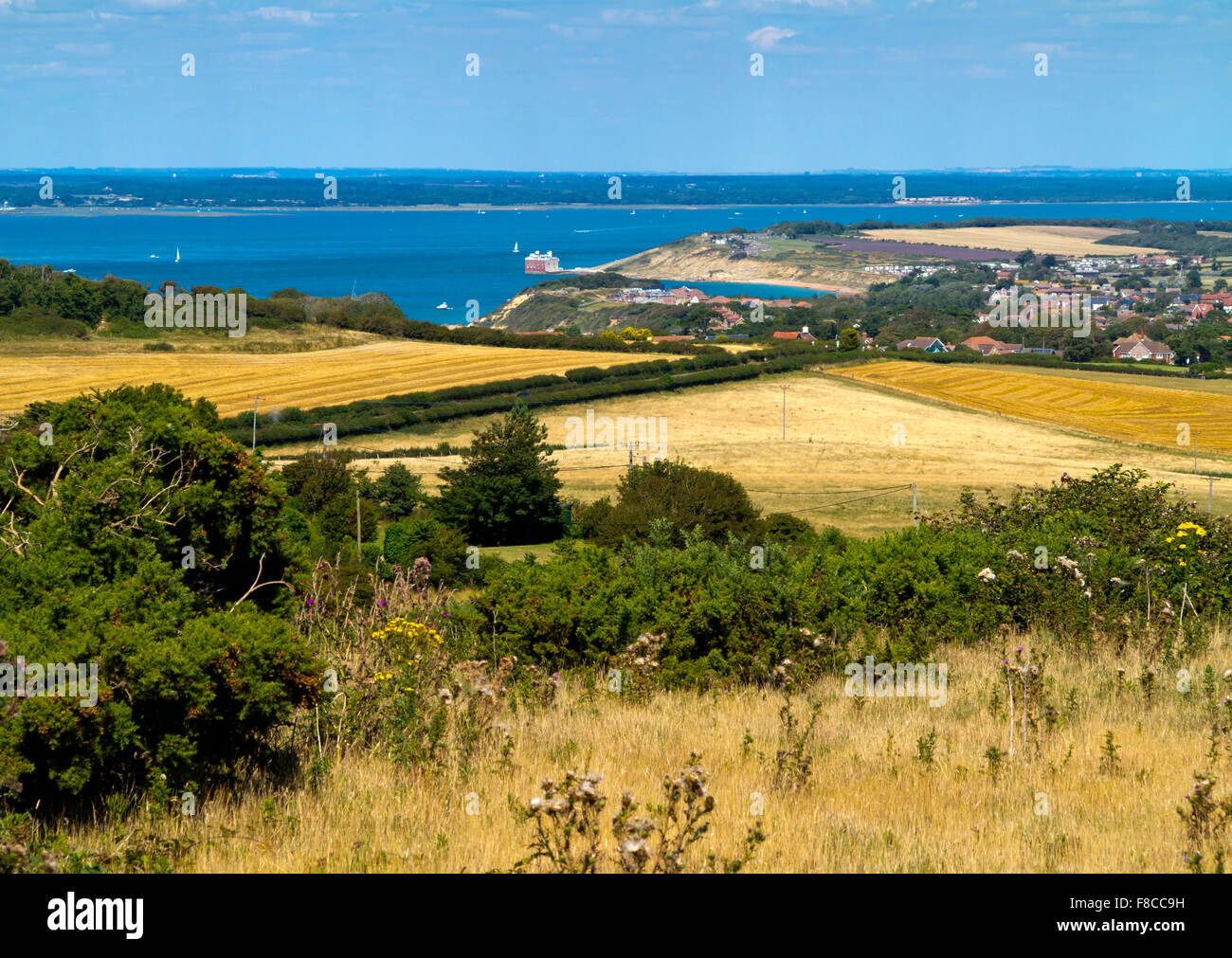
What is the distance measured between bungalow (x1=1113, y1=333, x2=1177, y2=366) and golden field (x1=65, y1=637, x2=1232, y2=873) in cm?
10358

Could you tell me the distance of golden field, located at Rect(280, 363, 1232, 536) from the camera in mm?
49094

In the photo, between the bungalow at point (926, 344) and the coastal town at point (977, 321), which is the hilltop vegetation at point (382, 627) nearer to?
the coastal town at point (977, 321)

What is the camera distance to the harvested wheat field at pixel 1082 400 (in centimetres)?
6738

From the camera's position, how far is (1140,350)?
10962cm

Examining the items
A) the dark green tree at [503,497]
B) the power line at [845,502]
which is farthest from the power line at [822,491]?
the dark green tree at [503,497]

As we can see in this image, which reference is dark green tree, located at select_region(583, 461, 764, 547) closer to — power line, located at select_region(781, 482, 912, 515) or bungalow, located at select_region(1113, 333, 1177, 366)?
power line, located at select_region(781, 482, 912, 515)

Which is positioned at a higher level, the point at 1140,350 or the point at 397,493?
the point at 1140,350

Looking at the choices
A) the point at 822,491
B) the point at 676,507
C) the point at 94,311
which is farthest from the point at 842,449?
the point at 94,311

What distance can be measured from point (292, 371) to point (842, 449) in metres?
36.1

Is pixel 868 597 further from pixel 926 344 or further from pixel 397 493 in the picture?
pixel 926 344

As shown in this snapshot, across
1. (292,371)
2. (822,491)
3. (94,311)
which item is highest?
(94,311)

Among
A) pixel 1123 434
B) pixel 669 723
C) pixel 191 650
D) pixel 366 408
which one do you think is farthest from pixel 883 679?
pixel 1123 434

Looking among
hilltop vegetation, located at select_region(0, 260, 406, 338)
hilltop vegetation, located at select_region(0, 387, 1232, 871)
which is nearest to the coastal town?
hilltop vegetation, located at select_region(0, 260, 406, 338)

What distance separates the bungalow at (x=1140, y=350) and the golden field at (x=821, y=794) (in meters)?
104
